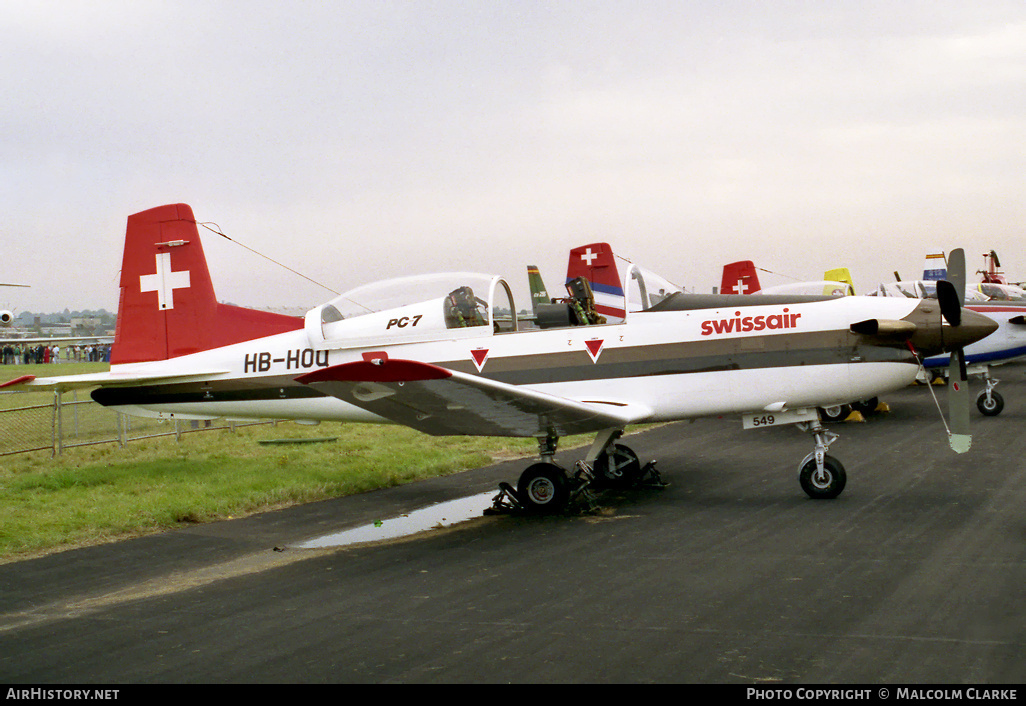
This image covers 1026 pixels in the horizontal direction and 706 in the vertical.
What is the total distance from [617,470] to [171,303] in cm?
616

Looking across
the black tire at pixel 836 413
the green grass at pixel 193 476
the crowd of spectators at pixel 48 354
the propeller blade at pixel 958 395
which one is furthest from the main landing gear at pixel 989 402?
the crowd of spectators at pixel 48 354

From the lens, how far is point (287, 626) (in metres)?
5.18

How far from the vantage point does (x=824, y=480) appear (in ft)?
28.3

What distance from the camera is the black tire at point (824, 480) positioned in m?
8.59

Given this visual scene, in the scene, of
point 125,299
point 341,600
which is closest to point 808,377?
point 341,600

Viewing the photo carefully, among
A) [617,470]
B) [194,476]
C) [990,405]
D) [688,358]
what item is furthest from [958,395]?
[194,476]

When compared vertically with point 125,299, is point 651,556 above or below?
below

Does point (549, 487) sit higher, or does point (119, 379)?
point (119, 379)

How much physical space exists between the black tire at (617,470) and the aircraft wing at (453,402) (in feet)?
5.05

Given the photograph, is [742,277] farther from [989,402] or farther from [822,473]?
[822,473]

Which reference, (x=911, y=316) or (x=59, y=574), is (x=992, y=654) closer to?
(x=911, y=316)

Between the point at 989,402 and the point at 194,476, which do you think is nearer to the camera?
the point at 194,476

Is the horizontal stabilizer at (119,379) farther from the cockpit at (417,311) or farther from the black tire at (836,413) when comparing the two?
the black tire at (836,413)
